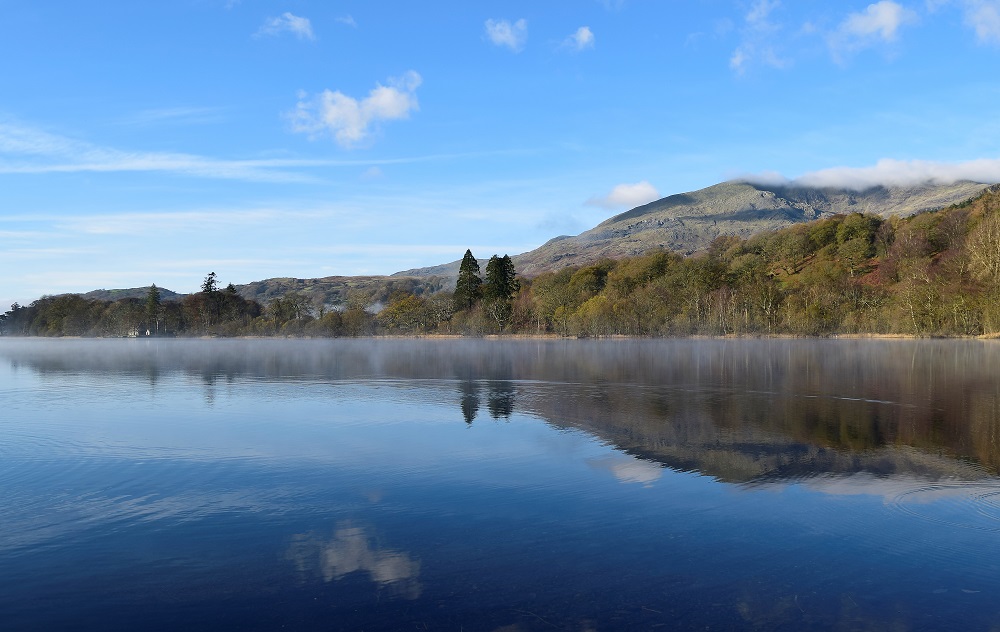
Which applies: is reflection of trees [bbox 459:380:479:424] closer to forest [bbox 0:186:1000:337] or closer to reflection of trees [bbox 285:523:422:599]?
reflection of trees [bbox 285:523:422:599]

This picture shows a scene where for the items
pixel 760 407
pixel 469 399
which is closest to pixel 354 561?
pixel 760 407

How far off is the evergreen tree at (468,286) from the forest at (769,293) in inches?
10.2

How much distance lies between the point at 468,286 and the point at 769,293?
64.6m

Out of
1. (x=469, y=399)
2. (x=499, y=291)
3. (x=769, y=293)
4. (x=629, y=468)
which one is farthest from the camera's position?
(x=499, y=291)

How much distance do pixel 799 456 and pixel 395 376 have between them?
28712mm

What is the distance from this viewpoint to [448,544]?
9898mm

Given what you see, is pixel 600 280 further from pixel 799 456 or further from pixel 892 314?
pixel 799 456

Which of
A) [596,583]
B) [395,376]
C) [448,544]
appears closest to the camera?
[596,583]

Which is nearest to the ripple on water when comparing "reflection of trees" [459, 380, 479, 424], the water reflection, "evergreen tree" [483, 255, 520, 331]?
the water reflection

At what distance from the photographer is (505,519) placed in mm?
11148

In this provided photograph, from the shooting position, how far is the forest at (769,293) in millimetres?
Answer: 97125

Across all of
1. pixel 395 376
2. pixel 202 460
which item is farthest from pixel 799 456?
pixel 395 376

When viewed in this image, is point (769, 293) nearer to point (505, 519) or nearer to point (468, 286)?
point (468, 286)

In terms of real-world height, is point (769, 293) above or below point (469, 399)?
above
